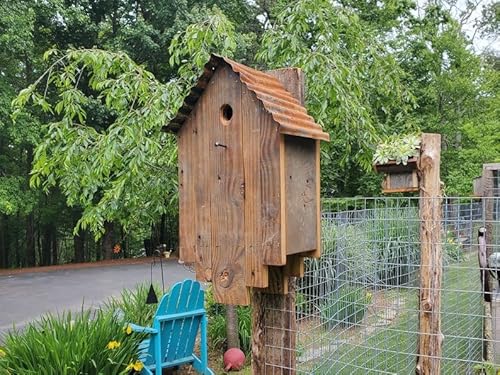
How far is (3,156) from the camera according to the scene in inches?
491

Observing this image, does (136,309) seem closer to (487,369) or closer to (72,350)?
(72,350)

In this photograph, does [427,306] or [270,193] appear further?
[427,306]

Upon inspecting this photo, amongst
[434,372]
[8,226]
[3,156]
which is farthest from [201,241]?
[8,226]

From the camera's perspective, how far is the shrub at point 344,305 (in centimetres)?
316

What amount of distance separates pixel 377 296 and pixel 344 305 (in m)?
0.96

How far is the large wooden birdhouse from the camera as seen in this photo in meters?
1.52

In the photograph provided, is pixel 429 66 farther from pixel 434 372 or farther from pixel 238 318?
pixel 434 372

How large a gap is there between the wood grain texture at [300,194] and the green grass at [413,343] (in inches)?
61.6

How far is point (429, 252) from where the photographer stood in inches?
95.0

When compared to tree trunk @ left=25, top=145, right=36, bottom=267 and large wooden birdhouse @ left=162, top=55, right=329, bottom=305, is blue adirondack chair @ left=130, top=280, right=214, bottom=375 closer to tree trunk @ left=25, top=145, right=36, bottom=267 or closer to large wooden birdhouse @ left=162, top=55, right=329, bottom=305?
large wooden birdhouse @ left=162, top=55, right=329, bottom=305

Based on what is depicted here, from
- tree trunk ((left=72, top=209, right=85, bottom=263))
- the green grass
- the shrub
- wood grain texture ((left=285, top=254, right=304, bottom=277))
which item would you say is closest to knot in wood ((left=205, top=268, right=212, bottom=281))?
wood grain texture ((left=285, top=254, right=304, bottom=277))

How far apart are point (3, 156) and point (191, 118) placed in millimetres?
12441

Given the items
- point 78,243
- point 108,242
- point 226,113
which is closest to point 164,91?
point 226,113

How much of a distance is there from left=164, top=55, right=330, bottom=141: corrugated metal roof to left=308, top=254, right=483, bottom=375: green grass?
6.05 ft
